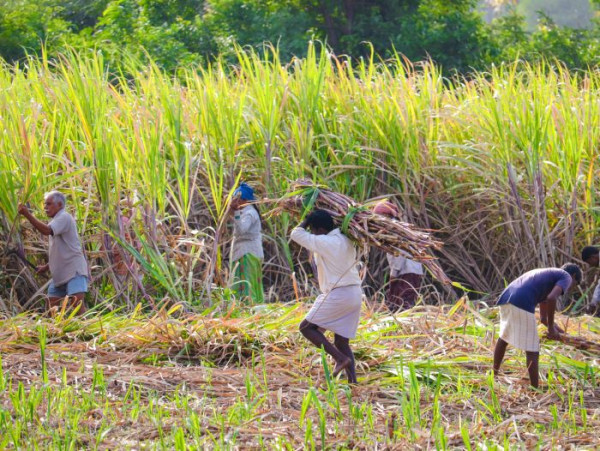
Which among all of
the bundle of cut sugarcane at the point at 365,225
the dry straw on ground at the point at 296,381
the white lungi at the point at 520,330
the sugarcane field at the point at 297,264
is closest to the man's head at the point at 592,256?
the sugarcane field at the point at 297,264

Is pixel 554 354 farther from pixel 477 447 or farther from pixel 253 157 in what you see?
pixel 253 157

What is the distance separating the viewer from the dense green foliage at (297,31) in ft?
57.5

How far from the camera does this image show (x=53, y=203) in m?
7.35

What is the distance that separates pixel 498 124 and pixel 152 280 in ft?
9.68

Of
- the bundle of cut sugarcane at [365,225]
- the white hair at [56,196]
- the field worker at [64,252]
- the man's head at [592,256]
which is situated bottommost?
the field worker at [64,252]

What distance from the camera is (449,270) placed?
29.6 feet

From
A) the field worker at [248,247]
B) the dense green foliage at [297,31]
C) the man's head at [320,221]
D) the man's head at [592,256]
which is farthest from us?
the dense green foliage at [297,31]

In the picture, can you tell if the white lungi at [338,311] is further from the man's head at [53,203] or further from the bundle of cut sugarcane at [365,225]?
the man's head at [53,203]

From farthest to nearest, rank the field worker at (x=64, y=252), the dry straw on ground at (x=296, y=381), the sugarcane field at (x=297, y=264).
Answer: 1. the field worker at (x=64, y=252)
2. the sugarcane field at (x=297, y=264)
3. the dry straw on ground at (x=296, y=381)

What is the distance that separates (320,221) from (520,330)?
1227 millimetres

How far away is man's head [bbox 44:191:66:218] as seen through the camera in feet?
24.1

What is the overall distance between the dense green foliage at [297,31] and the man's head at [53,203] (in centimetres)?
950

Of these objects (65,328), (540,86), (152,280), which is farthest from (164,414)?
(540,86)

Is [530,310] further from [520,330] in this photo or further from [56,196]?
[56,196]
